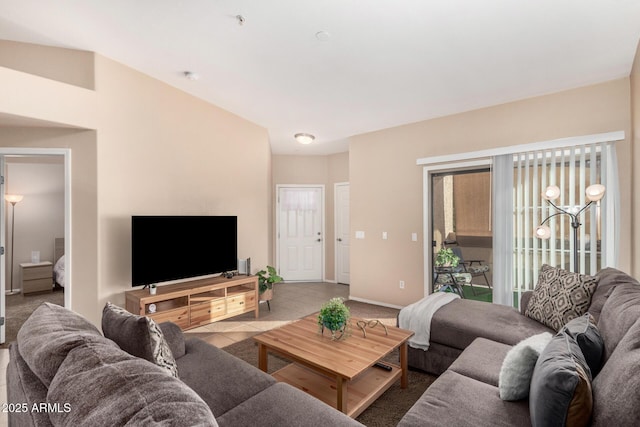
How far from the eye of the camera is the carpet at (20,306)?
3.75 metres

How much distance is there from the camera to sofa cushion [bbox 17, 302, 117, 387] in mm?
986

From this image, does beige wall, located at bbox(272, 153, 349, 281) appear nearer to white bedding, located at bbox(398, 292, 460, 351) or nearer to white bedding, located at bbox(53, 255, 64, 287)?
white bedding, located at bbox(53, 255, 64, 287)

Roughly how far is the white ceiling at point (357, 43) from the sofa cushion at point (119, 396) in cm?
232

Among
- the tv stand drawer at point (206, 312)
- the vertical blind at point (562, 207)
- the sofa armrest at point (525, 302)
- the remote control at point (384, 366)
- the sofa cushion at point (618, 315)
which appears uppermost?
the vertical blind at point (562, 207)

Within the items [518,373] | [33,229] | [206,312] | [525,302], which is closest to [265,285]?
[206,312]

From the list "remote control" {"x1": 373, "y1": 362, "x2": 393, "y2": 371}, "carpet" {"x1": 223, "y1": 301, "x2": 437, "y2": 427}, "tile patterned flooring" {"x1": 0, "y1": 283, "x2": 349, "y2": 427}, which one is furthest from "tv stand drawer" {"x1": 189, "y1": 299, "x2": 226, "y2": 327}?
"remote control" {"x1": 373, "y1": 362, "x2": 393, "y2": 371}

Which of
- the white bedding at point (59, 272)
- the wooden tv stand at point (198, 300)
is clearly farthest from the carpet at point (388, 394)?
the white bedding at point (59, 272)

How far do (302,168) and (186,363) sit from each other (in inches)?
203

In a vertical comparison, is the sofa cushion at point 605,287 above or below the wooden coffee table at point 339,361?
above

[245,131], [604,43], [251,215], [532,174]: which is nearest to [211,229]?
[251,215]

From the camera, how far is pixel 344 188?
6512mm

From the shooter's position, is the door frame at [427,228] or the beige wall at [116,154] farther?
the door frame at [427,228]

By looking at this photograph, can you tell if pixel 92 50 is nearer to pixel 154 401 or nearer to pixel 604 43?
pixel 154 401

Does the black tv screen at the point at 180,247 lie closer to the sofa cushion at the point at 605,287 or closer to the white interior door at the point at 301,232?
the white interior door at the point at 301,232
